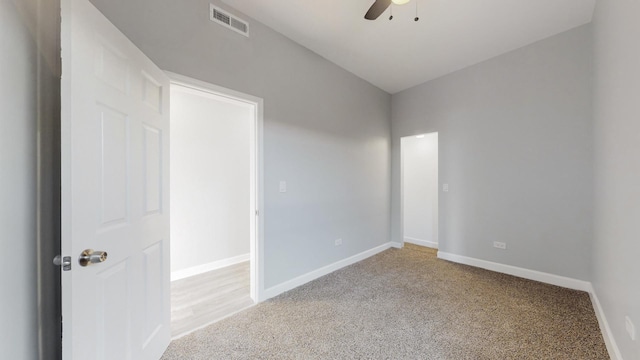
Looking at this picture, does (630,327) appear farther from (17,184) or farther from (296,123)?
(17,184)

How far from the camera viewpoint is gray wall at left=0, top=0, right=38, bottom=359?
101 cm

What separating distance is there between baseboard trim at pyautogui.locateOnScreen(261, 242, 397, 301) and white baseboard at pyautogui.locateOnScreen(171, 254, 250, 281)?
4.35 feet

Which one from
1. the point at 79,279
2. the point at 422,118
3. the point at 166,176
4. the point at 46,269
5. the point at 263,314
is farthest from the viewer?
Result: the point at 422,118

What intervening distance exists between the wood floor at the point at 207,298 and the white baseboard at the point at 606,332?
2842 millimetres

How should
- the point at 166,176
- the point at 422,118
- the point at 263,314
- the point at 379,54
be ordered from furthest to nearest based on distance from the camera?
the point at 422,118 → the point at 379,54 → the point at 263,314 → the point at 166,176

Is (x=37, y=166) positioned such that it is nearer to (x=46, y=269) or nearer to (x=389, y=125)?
(x=46, y=269)

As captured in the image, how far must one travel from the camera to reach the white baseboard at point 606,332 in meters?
1.67

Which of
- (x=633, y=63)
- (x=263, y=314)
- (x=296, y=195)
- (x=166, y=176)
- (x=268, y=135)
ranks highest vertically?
(x=633, y=63)

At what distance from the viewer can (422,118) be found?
13.5 ft

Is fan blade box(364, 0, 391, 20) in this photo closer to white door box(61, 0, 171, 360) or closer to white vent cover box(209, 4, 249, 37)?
white vent cover box(209, 4, 249, 37)

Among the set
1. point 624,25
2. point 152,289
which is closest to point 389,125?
point 624,25

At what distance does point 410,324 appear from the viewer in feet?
7.04

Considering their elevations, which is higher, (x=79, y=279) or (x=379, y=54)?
(x=379, y=54)

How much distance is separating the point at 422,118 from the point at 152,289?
13.6ft
